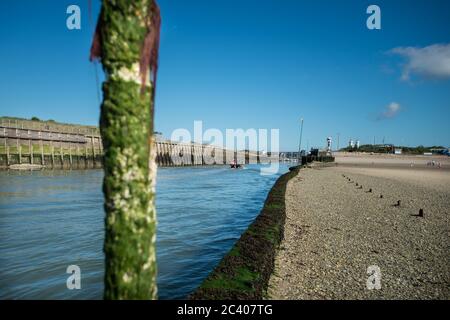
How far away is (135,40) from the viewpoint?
238 centimetres

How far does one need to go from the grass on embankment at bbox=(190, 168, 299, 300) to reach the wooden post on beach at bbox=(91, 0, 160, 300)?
272cm

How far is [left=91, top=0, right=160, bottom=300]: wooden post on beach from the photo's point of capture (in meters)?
2.36

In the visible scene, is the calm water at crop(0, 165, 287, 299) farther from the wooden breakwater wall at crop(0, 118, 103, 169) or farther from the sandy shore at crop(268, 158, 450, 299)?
the wooden breakwater wall at crop(0, 118, 103, 169)

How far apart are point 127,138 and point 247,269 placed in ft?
15.5

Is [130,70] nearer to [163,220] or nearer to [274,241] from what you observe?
[274,241]

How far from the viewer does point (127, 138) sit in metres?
2.38

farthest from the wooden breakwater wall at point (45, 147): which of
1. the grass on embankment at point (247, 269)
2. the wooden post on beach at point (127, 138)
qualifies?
the wooden post on beach at point (127, 138)

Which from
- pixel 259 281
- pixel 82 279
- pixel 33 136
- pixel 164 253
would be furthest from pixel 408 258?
pixel 33 136

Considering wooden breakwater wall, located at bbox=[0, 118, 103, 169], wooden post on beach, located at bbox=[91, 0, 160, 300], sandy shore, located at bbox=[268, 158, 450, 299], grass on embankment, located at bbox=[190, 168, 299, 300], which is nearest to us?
wooden post on beach, located at bbox=[91, 0, 160, 300]

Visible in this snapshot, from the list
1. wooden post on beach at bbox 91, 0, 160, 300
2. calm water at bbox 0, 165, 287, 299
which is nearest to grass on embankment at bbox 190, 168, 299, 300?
calm water at bbox 0, 165, 287, 299

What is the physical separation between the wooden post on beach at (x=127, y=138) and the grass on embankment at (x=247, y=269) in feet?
8.93

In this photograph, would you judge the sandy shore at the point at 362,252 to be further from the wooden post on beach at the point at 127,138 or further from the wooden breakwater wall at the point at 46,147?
the wooden breakwater wall at the point at 46,147

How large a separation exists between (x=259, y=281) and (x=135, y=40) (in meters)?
4.88

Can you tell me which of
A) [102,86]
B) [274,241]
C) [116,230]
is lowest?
[274,241]
